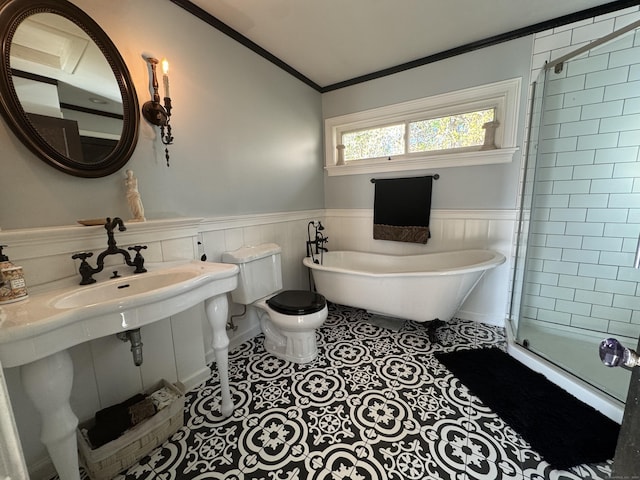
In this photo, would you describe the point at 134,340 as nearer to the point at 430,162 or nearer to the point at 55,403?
the point at 55,403

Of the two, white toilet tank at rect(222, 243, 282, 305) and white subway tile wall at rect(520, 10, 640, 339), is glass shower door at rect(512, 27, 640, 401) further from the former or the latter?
white toilet tank at rect(222, 243, 282, 305)

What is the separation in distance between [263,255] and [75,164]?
1.12 meters

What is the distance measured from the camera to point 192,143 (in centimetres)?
165

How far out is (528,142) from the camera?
6.80ft

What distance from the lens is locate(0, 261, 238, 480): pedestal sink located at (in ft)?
2.41

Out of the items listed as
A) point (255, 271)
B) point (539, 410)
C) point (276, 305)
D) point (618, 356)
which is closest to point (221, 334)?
point (276, 305)

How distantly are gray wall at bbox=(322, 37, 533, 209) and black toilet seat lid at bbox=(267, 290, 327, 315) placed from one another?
139 centimetres

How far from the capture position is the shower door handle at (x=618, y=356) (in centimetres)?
63

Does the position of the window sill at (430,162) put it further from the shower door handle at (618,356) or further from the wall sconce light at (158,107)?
→ the shower door handle at (618,356)

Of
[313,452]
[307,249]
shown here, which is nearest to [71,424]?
[313,452]

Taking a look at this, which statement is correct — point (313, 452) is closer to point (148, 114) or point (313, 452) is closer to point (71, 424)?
point (71, 424)

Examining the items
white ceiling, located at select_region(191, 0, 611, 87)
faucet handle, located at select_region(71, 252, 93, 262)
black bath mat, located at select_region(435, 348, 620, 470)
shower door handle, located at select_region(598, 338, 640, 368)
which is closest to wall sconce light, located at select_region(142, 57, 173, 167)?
white ceiling, located at select_region(191, 0, 611, 87)

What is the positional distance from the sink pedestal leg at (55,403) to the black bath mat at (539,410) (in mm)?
1888

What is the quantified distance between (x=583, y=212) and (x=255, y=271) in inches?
98.9
